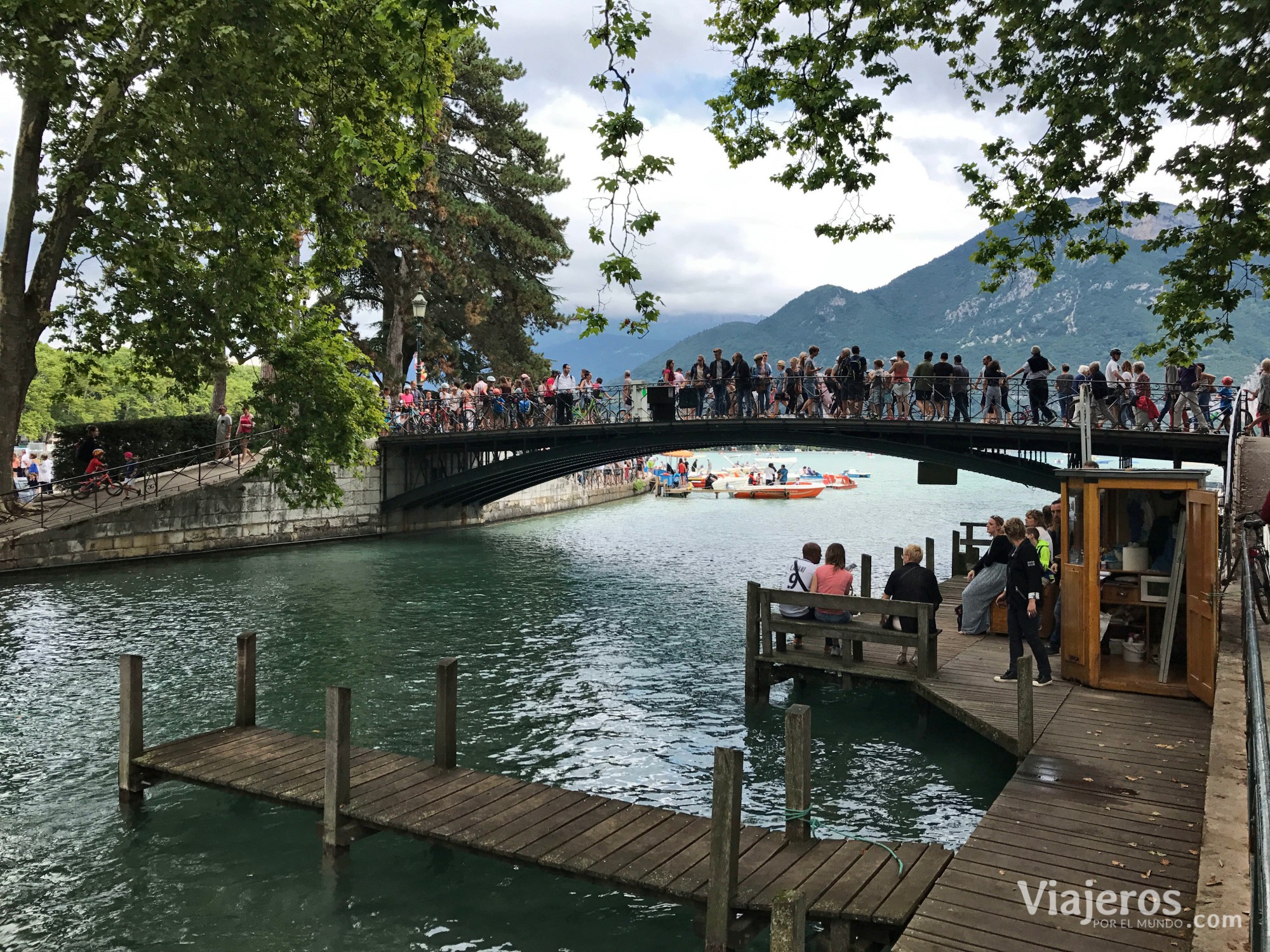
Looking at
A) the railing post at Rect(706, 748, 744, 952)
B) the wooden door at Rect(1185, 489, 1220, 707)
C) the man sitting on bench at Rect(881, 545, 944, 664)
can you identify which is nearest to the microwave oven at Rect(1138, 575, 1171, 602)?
the wooden door at Rect(1185, 489, 1220, 707)

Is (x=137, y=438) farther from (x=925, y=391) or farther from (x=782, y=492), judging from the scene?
(x=782, y=492)

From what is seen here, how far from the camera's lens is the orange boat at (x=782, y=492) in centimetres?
6112

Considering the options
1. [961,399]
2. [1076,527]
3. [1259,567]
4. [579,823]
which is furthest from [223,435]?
[1259,567]

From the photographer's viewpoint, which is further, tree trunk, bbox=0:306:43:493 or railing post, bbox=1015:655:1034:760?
tree trunk, bbox=0:306:43:493

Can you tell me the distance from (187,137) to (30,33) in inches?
107

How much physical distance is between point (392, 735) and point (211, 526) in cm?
1868

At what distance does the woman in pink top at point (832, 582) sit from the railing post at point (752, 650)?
787 mm

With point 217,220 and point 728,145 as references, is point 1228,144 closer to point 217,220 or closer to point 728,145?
point 728,145

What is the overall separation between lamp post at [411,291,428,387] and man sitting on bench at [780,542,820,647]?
637 inches

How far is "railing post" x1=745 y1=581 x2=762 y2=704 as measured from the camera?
12742 mm

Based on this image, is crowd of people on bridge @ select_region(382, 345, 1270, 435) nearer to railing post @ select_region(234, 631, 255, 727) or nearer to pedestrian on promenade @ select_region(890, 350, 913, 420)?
pedestrian on promenade @ select_region(890, 350, 913, 420)

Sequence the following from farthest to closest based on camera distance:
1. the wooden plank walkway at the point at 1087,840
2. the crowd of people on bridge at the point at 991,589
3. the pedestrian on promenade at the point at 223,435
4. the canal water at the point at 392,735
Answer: the pedestrian on promenade at the point at 223,435
the crowd of people on bridge at the point at 991,589
the canal water at the point at 392,735
the wooden plank walkway at the point at 1087,840

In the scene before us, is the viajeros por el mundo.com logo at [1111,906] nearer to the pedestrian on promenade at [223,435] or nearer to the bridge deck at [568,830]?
the bridge deck at [568,830]

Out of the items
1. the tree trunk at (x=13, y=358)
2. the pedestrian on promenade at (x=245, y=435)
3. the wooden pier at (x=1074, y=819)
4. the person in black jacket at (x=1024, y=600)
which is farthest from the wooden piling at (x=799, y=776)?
the pedestrian on promenade at (x=245, y=435)
